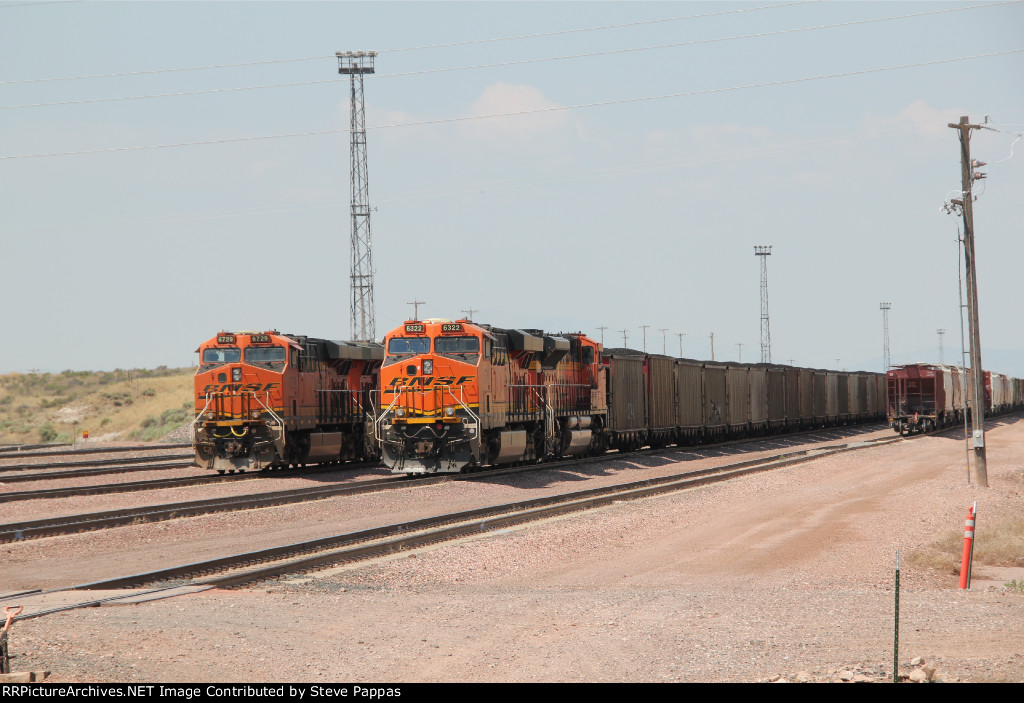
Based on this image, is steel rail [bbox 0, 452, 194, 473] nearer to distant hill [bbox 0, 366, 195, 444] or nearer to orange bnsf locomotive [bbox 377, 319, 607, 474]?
orange bnsf locomotive [bbox 377, 319, 607, 474]

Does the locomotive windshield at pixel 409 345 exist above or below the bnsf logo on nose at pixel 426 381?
above

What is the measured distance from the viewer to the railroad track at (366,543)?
1323 centimetres

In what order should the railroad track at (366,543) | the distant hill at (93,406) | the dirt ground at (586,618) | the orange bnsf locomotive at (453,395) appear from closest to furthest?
the dirt ground at (586,618) → the railroad track at (366,543) → the orange bnsf locomotive at (453,395) → the distant hill at (93,406)

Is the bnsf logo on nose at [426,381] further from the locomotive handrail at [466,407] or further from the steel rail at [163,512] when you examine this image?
the steel rail at [163,512]

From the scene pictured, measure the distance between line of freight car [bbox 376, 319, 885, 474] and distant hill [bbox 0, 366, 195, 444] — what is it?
120ft

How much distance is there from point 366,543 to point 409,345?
12267mm

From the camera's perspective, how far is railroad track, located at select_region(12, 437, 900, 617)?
1323cm

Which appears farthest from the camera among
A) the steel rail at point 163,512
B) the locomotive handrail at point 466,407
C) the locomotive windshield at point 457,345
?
the locomotive windshield at point 457,345

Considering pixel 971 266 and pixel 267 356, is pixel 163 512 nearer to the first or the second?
pixel 267 356

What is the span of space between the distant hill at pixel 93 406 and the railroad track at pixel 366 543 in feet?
163

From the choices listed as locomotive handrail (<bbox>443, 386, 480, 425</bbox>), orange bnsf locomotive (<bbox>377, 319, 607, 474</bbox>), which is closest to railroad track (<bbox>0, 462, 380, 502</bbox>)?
orange bnsf locomotive (<bbox>377, 319, 607, 474</bbox>)

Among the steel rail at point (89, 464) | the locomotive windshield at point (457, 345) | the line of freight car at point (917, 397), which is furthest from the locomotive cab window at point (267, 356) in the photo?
the line of freight car at point (917, 397)

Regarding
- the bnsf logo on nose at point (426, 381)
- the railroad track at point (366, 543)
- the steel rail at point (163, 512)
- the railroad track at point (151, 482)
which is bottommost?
the railroad track at point (366, 543)

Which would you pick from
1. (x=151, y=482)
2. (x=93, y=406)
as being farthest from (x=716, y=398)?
(x=93, y=406)
